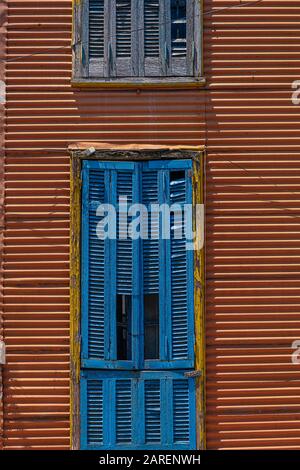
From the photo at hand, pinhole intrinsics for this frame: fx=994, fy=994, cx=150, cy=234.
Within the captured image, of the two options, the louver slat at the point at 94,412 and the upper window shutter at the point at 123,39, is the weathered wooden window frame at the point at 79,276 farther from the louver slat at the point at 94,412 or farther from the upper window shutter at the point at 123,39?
the upper window shutter at the point at 123,39

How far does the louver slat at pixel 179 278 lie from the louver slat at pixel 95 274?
2.36 ft

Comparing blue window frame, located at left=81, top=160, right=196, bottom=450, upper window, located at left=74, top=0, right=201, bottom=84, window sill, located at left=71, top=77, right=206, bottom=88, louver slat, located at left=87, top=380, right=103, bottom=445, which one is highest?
upper window, located at left=74, top=0, right=201, bottom=84

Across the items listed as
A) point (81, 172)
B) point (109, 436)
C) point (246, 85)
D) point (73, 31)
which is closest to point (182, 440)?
point (109, 436)

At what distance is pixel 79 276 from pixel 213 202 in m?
1.58

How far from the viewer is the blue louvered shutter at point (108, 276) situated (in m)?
9.98

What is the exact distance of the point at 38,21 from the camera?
10.5 meters

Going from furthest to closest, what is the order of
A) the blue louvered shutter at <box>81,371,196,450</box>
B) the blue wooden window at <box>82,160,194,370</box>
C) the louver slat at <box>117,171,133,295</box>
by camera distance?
the louver slat at <box>117,171,133,295</box>
the blue wooden window at <box>82,160,194,370</box>
the blue louvered shutter at <box>81,371,196,450</box>

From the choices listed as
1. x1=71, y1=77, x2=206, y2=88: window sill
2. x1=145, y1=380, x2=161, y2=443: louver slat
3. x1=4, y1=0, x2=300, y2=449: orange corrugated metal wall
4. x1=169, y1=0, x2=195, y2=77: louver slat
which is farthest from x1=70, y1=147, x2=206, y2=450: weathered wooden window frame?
x1=169, y1=0, x2=195, y2=77: louver slat

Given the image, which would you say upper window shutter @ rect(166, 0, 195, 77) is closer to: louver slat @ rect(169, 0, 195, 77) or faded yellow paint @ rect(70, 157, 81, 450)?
louver slat @ rect(169, 0, 195, 77)

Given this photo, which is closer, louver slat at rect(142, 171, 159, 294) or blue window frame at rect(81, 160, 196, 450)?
blue window frame at rect(81, 160, 196, 450)

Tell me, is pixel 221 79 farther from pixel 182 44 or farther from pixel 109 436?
pixel 109 436

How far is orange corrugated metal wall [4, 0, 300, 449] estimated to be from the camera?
10.0 m

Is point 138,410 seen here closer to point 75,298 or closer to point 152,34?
point 75,298

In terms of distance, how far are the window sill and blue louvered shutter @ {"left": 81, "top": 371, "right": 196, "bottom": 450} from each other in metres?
2.97
